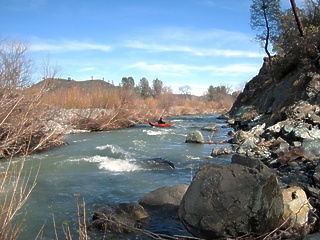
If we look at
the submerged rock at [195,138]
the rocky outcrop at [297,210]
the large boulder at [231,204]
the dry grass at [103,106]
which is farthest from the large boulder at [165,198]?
the dry grass at [103,106]

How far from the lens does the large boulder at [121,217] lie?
4.50 meters

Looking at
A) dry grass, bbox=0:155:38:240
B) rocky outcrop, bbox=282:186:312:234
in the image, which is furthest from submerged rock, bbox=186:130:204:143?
dry grass, bbox=0:155:38:240

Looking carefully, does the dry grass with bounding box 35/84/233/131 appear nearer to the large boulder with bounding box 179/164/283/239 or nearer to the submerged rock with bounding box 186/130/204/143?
the submerged rock with bounding box 186/130/204/143

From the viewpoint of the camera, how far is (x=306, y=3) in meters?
19.8

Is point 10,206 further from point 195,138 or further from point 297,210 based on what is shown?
point 195,138

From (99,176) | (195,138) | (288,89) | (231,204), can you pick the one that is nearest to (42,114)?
(99,176)

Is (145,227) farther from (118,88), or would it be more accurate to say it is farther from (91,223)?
(118,88)

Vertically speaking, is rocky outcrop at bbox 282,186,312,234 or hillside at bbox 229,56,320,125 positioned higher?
hillside at bbox 229,56,320,125

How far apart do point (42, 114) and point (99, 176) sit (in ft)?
14.8

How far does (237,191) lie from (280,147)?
255 inches

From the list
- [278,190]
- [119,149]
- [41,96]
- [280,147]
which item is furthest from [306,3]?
[278,190]

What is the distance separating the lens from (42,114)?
10977 millimetres

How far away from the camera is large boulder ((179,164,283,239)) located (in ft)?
11.9

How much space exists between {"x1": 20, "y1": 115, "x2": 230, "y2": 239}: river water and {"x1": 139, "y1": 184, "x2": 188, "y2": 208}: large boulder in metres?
0.39
